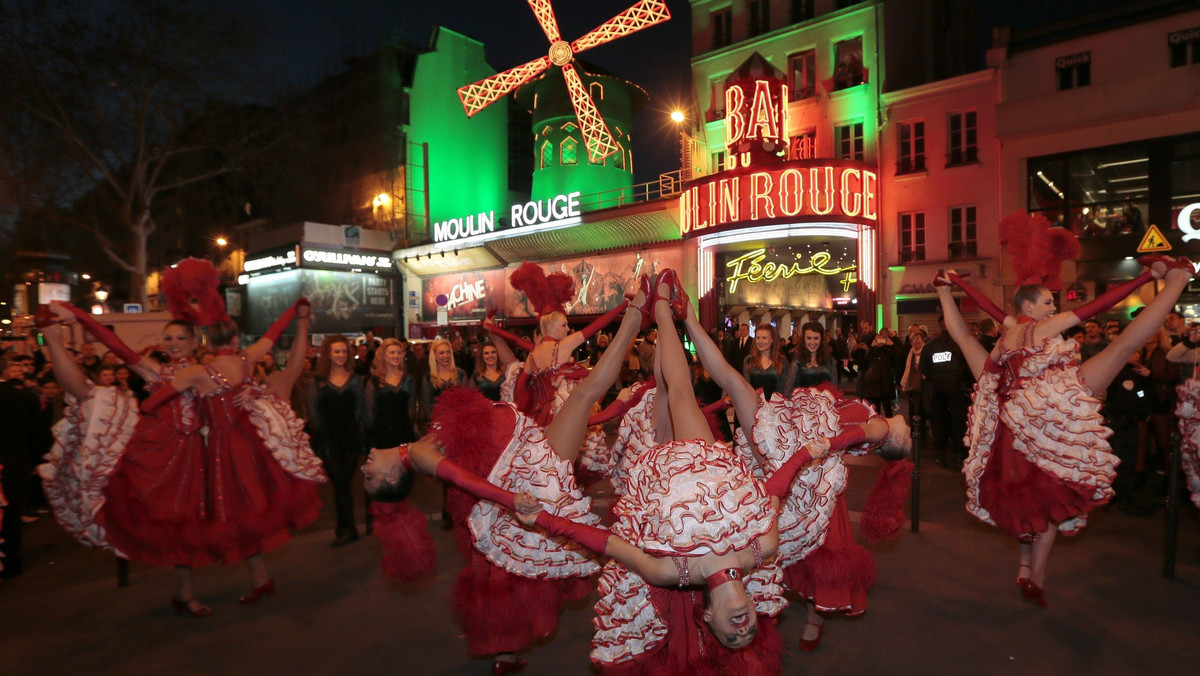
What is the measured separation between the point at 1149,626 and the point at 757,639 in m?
3.01

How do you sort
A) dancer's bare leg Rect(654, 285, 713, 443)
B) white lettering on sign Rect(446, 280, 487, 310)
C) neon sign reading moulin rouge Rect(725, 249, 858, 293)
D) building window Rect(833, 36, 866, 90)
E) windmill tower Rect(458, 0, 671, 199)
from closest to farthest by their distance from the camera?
dancer's bare leg Rect(654, 285, 713, 443), building window Rect(833, 36, 866, 90), neon sign reading moulin rouge Rect(725, 249, 858, 293), windmill tower Rect(458, 0, 671, 199), white lettering on sign Rect(446, 280, 487, 310)

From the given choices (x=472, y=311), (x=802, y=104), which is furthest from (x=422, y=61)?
(x=802, y=104)

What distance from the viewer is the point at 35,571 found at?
5.89 metres

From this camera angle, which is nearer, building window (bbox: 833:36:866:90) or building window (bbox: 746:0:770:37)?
building window (bbox: 833:36:866:90)

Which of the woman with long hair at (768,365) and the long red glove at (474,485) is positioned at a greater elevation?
the woman with long hair at (768,365)

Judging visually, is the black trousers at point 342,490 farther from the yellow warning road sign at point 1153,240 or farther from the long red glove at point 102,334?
the yellow warning road sign at point 1153,240

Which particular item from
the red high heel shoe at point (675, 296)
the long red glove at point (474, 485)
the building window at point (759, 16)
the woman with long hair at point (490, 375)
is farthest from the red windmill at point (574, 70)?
the long red glove at point (474, 485)

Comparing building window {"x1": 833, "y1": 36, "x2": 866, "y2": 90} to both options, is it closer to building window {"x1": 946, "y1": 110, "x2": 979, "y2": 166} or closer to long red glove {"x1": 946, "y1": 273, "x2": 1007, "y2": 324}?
building window {"x1": 946, "y1": 110, "x2": 979, "y2": 166}

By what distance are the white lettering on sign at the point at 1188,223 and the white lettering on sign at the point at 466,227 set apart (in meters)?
20.0

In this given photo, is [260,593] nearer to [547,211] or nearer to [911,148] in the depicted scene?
[911,148]

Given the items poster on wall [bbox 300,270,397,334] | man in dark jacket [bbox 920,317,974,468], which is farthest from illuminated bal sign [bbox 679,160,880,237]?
poster on wall [bbox 300,270,397,334]

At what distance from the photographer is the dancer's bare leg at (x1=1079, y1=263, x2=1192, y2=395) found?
4.02 metres

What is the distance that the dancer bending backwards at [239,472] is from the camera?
4531 millimetres

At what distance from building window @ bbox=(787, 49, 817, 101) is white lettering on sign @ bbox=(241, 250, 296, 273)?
2078 centimetres
